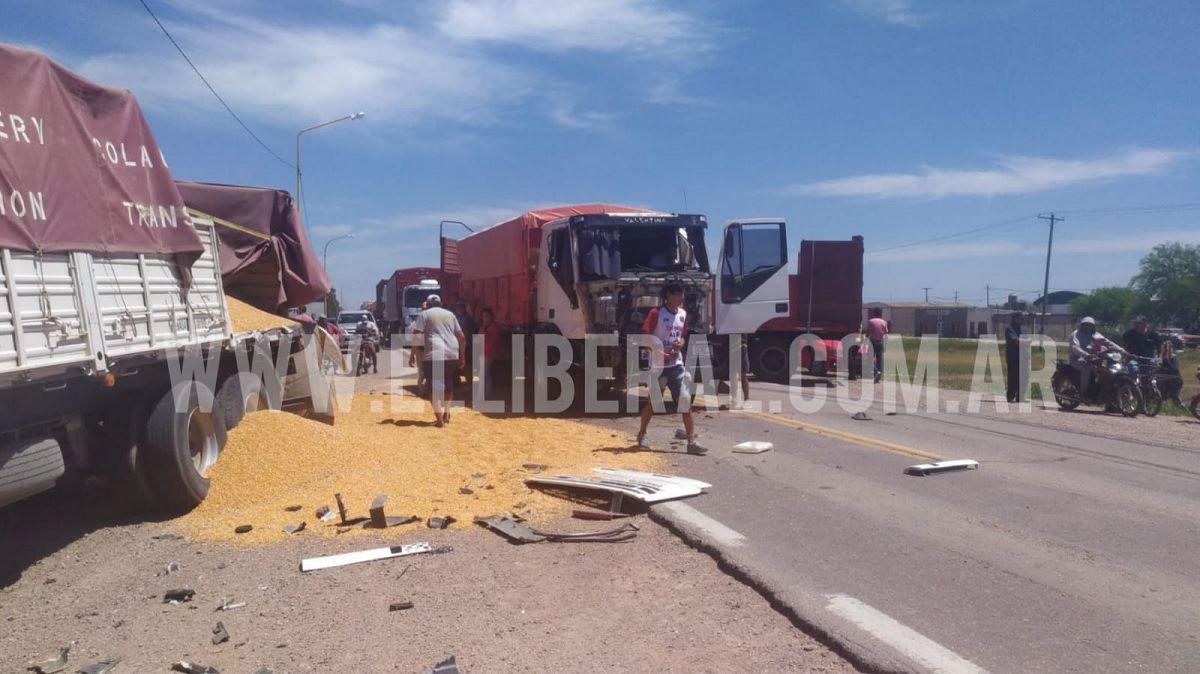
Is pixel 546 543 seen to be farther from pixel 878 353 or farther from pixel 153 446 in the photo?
pixel 878 353

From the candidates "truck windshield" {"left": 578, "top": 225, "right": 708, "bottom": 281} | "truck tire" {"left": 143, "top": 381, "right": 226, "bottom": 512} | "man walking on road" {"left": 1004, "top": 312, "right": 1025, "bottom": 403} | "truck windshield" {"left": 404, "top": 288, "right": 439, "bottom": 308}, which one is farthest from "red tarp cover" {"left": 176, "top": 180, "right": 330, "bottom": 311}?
"truck windshield" {"left": 404, "top": 288, "right": 439, "bottom": 308}

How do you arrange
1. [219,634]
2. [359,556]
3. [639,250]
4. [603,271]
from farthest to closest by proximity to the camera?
[639,250] → [603,271] → [359,556] → [219,634]

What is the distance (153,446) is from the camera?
680 centimetres

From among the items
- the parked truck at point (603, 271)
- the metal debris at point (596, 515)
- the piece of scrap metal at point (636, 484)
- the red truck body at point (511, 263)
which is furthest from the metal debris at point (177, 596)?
the red truck body at point (511, 263)

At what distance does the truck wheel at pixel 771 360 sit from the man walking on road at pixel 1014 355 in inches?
209

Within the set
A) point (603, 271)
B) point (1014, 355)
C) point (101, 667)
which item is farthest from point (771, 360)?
point (101, 667)

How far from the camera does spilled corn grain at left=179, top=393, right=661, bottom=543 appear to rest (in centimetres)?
721

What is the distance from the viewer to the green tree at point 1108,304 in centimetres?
9800

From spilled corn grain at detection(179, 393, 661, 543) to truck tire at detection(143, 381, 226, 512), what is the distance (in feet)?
0.66

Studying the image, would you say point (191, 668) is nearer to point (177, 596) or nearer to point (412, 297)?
point (177, 596)

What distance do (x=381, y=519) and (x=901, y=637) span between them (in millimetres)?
3939

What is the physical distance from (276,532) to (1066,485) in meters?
7.01

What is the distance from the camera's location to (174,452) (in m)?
6.86

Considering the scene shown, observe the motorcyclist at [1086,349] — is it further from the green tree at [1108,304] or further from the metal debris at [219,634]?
the green tree at [1108,304]
